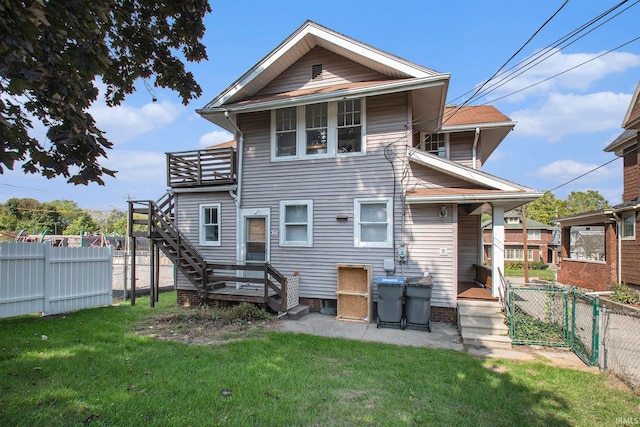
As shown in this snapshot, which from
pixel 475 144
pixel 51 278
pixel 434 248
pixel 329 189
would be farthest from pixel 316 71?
pixel 51 278

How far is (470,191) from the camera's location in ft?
26.5

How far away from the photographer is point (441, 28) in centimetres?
1176

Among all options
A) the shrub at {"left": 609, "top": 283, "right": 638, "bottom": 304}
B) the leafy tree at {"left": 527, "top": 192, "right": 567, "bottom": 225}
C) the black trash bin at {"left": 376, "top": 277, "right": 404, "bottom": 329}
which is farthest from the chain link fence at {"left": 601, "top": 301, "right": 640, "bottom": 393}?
the leafy tree at {"left": 527, "top": 192, "right": 567, "bottom": 225}

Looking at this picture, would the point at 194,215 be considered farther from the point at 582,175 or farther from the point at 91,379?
the point at 582,175

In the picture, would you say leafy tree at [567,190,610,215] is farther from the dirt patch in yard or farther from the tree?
the tree

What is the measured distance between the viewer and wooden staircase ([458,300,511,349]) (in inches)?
260

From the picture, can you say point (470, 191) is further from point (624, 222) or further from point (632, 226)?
point (624, 222)

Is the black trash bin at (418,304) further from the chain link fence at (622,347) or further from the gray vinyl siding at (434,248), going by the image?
the chain link fence at (622,347)

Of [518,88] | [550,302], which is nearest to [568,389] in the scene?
[550,302]

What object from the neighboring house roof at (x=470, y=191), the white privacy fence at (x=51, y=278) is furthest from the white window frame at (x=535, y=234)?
the white privacy fence at (x=51, y=278)

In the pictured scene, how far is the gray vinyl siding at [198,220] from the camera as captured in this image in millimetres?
10492

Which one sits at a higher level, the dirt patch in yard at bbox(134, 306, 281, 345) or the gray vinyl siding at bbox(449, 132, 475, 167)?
the gray vinyl siding at bbox(449, 132, 475, 167)

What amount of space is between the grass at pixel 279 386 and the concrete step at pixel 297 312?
2.21m

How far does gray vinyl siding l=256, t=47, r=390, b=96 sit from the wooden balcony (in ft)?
7.70
